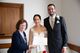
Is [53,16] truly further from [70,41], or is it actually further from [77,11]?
[70,41]

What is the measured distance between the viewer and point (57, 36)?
8.44ft

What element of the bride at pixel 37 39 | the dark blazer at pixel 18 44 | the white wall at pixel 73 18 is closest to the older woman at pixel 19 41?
the dark blazer at pixel 18 44

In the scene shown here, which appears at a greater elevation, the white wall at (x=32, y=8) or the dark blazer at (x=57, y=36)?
the white wall at (x=32, y=8)

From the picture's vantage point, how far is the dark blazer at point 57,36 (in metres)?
2.57

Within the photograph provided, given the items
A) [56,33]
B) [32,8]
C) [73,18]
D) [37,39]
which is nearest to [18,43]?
[37,39]

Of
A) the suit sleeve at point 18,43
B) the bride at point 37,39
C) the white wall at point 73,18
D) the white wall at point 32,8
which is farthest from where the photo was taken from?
the white wall at point 32,8

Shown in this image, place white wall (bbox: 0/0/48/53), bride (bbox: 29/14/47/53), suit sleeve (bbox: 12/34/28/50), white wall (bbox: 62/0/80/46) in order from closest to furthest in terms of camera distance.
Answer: suit sleeve (bbox: 12/34/28/50), bride (bbox: 29/14/47/53), white wall (bbox: 62/0/80/46), white wall (bbox: 0/0/48/53)

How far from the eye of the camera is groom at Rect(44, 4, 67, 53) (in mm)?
2572

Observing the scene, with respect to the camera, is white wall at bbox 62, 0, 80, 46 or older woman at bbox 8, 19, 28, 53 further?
white wall at bbox 62, 0, 80, 46

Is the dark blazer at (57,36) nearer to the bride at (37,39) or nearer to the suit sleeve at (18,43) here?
the bride at (37,39)

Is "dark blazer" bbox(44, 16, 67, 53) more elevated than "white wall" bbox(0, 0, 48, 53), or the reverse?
"white wall" bbox(0, 0, 48, 53)

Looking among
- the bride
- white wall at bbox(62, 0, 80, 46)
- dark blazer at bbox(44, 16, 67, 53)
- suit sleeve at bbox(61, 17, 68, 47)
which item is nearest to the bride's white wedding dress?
the bride

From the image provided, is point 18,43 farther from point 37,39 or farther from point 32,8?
point 32,8

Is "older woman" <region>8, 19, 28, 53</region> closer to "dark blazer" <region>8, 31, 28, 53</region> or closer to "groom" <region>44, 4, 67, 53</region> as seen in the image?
"dark blazer" <region>8, 31, 28, 53</region>
